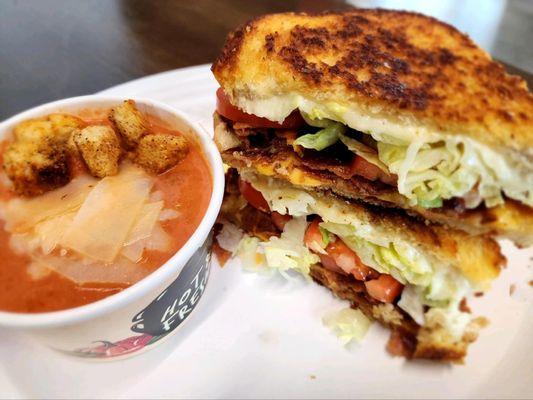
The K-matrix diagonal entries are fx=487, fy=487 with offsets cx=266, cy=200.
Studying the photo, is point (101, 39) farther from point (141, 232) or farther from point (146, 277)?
point (146, 277)

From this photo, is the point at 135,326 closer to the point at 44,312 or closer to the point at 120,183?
the point at 44,312

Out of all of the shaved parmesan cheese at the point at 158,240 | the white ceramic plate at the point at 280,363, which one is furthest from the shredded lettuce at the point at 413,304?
the shaved parmesan cheese at the point at 158,240

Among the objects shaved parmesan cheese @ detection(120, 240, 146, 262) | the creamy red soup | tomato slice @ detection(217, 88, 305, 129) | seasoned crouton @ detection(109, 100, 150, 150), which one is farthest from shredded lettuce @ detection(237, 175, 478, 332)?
shaved parmesan cheese @ detection(120, 240, 146, 262)

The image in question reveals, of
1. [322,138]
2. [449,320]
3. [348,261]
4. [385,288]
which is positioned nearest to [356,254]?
[348,261]

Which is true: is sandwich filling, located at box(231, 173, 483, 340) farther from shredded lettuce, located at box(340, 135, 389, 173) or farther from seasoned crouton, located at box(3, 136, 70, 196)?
seasoned crouton, located at box(3, 136, 70, 196)

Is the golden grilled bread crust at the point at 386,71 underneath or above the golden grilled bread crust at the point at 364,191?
above

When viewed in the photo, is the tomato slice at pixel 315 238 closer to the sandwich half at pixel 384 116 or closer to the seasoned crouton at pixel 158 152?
the sandwich half at pixel 384 116

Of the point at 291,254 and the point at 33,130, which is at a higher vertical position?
the point at 33,130
